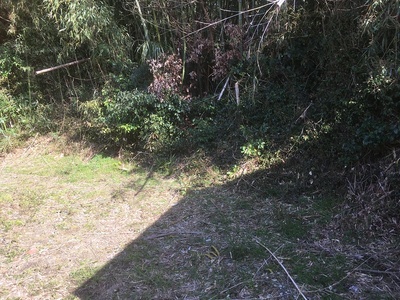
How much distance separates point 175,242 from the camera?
352 cm

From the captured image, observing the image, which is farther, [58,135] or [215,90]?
[58,135]

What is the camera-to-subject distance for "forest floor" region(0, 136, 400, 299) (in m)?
2.82

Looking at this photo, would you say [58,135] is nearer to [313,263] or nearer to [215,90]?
[215,90]

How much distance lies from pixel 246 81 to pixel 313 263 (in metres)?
3.11

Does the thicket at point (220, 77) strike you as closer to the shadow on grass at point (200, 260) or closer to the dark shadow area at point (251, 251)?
the dark shadow area at point (251, 251)

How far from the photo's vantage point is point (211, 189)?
15.3 feet

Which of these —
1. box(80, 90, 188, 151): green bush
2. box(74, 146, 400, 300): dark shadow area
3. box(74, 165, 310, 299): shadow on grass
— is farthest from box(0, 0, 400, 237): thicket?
box(74, 165, 310, 299): shadow on grass

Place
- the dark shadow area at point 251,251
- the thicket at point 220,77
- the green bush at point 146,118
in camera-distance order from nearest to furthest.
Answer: the dark shadow area at point 251,251, the thicket at point 220,77, the green bush at point 146,118

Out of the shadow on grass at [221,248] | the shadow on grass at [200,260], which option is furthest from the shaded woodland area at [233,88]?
the shadow on grass at [200,260]

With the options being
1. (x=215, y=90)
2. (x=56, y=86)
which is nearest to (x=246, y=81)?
(x=215, y=90)

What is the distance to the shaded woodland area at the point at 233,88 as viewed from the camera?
3.66m

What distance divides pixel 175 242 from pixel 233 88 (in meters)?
2.87

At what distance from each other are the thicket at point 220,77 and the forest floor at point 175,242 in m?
0.58

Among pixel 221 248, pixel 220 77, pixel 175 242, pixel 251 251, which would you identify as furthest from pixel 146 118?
pixel 251 251
